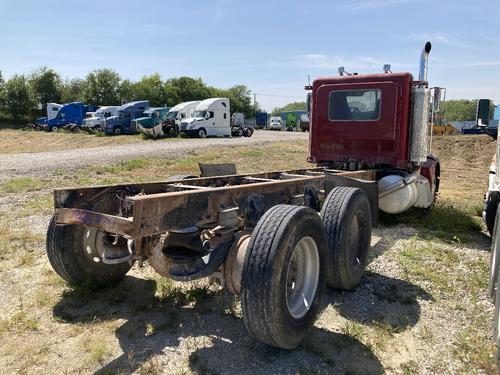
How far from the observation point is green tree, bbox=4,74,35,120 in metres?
57.2

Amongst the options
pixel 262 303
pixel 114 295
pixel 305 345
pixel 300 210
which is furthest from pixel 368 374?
pixel 114 295

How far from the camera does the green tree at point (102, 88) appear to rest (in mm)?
60438

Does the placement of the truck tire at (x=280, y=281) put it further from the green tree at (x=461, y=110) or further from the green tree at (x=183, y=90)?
the green tree at (x=461, y=110)

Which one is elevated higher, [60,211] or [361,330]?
[60,211]

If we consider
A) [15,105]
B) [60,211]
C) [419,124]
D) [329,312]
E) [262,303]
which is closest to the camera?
[262,303]

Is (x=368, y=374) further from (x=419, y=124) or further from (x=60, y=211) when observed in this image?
(x=419, y=124)

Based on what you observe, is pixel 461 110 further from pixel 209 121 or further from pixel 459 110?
pixel 209 121

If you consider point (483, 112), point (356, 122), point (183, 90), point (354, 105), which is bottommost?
point (356, 122)

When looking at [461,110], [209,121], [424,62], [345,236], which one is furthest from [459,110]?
[345,236]

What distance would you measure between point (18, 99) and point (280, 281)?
2490 inches

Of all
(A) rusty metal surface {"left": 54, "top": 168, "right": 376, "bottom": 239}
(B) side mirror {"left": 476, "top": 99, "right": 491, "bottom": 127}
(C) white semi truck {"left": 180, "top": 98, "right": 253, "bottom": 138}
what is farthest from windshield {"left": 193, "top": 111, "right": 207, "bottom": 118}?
(A) rusty metal surface {"left": 54, "top": 168, "right": 376, "bottom": 239}

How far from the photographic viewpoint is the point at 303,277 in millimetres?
3660

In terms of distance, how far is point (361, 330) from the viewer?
3.79 metres

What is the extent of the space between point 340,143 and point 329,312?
4072 mm
